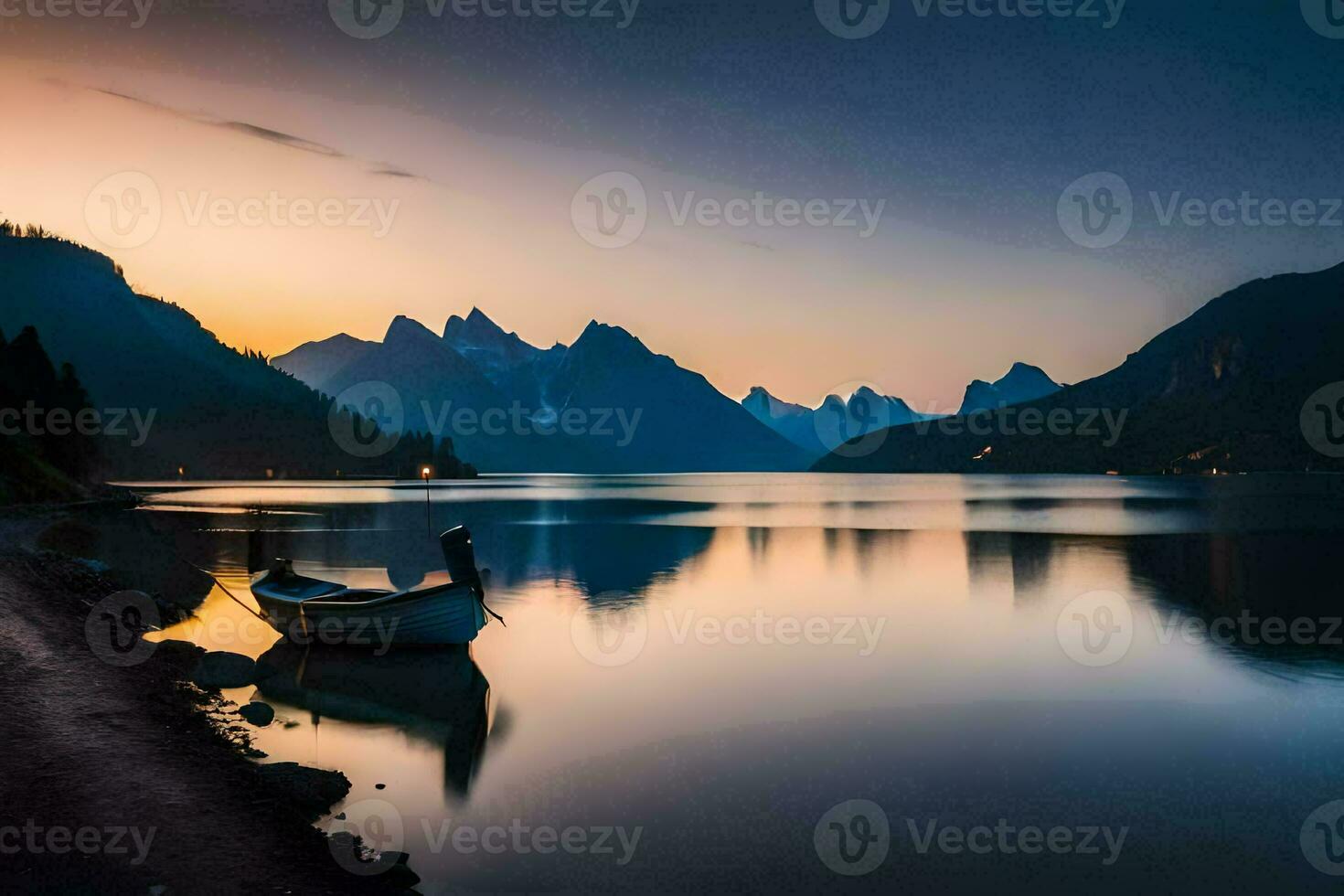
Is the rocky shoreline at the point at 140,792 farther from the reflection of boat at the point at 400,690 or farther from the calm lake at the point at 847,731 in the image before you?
the reflection of boat at the point at 400,690

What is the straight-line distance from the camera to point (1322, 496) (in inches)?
5261

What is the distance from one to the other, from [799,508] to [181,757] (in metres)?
123

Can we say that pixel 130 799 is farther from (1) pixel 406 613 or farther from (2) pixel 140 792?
(1) pixel 406 613

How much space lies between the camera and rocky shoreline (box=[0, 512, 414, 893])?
10.1 m

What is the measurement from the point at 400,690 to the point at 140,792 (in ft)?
36.5

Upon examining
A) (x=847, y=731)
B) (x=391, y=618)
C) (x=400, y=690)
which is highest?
(x=391, y=618)

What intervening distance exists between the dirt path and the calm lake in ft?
5.98

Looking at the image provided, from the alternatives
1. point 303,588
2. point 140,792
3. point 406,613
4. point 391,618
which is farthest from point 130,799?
point 303,588

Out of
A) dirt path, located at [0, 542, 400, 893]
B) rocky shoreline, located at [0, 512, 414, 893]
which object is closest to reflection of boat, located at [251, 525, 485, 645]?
rocky shoreline, located at [0, 512, 414, 893]

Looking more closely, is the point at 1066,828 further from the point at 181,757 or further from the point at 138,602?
the point at 138,602

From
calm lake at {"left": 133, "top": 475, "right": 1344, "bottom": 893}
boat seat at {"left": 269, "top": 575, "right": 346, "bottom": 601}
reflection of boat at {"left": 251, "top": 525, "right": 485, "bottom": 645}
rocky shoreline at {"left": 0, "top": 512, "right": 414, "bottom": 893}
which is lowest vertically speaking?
calm lake at {"left": 133, "top": 475, "right": 1344, "bottom": 893}

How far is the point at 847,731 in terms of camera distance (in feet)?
66.6

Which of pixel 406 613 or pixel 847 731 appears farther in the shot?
pixel 406 613

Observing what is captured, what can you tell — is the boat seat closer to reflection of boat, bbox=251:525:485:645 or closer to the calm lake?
reflection of boat, bbox=251:525:485:645
